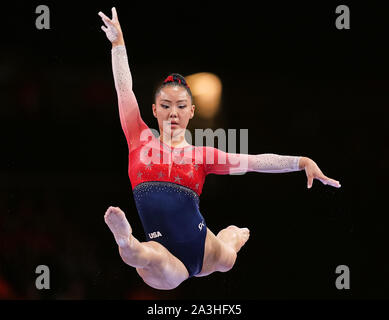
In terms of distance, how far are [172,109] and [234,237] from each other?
746 mm

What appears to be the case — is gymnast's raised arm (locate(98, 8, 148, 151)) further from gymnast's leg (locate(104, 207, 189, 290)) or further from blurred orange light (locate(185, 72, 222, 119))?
blurred orange light (locate(185, 72, 222, 119))

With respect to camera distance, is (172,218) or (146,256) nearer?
(146,256)

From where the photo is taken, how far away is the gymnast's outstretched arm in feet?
9.29

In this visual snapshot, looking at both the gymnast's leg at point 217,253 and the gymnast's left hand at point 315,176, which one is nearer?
the gymnast's left hand at point 315,176

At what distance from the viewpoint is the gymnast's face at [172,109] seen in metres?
2.87

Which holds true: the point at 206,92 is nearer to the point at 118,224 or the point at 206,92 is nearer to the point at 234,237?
the point at 234,237

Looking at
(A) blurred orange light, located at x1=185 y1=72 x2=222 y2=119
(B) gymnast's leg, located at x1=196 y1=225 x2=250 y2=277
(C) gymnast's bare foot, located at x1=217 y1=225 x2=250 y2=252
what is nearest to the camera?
(B) gymnast's leg, located at x1=196 y1=225 x2=250 y2=277

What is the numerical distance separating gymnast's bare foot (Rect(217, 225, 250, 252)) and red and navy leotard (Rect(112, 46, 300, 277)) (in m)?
0.27

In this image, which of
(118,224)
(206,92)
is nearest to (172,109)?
(118,224)

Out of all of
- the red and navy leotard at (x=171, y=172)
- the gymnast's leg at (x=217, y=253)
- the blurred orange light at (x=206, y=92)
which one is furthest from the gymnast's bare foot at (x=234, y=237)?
the blurred orange light at (x=206, y=92)

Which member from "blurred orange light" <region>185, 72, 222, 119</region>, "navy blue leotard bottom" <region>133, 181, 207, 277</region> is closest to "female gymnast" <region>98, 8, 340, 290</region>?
"navy blue leotard bottom" <region>133, 181, 207, 277</region>

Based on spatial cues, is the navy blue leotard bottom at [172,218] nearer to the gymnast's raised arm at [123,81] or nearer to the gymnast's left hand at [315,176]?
the gymnast's raised arm at [123,81]

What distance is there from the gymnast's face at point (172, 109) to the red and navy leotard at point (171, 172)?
0.27 feet

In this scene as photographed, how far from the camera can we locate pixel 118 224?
243 cm
